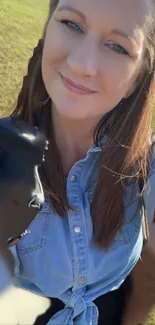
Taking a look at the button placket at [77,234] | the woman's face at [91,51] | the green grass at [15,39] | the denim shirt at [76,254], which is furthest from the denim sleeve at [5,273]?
the green grass at [15,39]

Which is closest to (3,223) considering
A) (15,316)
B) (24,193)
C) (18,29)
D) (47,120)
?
(24,193)

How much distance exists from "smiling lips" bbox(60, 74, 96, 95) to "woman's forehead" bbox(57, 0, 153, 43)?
11 cm

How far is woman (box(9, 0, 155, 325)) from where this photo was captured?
3.36 feet

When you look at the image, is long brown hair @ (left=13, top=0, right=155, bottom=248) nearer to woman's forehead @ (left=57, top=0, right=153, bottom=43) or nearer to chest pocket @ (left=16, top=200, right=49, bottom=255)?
chest pocket @ (left=16, top=200, right=49, bottom=255)

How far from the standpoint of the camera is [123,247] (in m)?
1.12

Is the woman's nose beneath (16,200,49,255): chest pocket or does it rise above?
above

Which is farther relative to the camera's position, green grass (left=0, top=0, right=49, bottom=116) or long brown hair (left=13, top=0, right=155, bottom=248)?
green grass (left=0, top=0, right=49, bottom=116)

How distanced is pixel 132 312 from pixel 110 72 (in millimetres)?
743

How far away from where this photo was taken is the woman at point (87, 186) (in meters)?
1.02

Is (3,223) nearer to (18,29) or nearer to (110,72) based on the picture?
(110,72)

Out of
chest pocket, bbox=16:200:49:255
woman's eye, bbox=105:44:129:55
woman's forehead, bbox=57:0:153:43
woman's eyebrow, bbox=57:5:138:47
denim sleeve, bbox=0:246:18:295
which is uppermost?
woman's forehead, bbox=57:0:153:43

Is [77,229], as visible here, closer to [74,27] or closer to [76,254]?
[76,254]

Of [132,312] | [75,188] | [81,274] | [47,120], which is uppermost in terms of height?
[47,120]

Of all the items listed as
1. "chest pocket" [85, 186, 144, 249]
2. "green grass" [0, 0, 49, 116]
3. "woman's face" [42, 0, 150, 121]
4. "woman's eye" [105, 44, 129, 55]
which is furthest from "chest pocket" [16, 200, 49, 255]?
"green grass" [0, 0, 49, 116]
